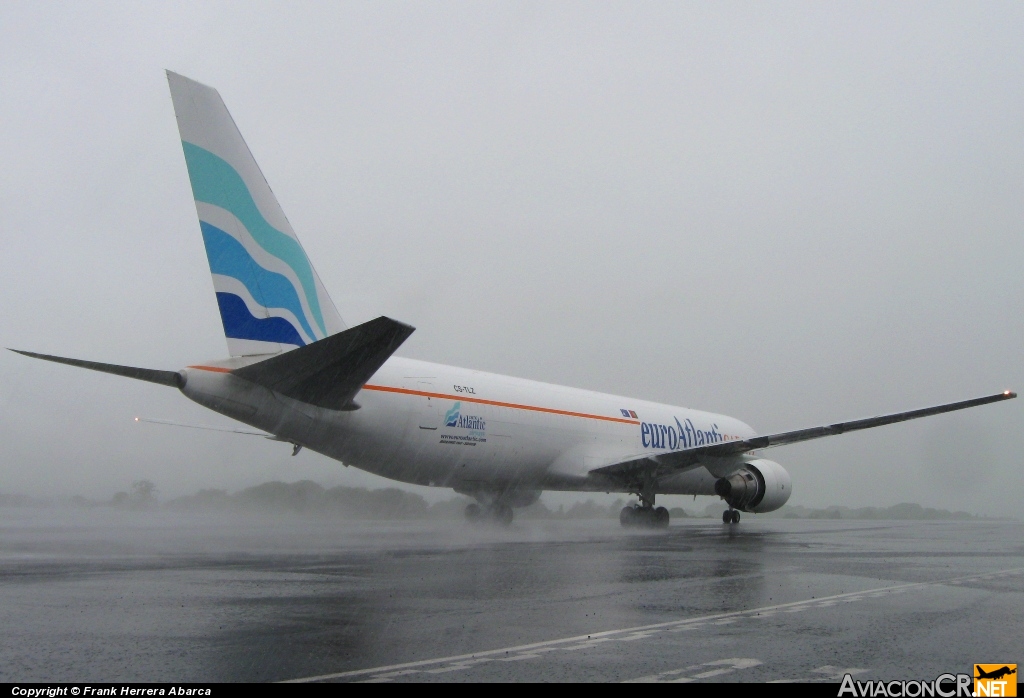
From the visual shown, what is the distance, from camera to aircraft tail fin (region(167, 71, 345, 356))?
15.0 metres

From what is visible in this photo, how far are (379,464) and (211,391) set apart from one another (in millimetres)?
5099

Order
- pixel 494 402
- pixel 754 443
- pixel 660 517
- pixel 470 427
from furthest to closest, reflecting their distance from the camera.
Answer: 1. pixel 660 517
2. pixel 754 443
3. pixel 494 402
4. pixel 470 427

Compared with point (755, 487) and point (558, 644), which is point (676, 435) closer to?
point (755, 487)

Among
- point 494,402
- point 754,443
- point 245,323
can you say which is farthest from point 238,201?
point 754,443

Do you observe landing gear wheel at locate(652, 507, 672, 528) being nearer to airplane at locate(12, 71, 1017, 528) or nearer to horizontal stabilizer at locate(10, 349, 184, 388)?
airplane at locate(12, 71, 1017, 528)

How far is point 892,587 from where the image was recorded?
10.8 meters

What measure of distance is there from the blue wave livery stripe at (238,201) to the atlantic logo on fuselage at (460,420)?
14.8ft

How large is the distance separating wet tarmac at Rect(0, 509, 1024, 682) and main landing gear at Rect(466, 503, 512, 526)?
766 cm

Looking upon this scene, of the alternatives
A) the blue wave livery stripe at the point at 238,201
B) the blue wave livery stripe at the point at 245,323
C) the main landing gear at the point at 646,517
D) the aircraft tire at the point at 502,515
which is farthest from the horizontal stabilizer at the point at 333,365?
the main landing gear at the point at 646,517

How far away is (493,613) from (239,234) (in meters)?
9.63

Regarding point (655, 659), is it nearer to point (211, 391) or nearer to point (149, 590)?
point (149, 590)

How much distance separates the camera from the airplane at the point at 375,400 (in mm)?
14266

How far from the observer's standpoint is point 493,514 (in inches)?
959

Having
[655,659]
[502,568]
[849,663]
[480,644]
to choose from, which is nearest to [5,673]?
[480,644]
